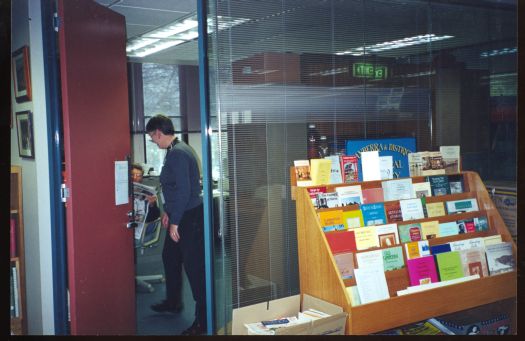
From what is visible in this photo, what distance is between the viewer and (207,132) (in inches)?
114

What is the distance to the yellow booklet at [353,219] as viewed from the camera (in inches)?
113

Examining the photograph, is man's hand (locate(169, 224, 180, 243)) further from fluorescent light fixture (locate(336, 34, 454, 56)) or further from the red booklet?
fluorescent light fixture (locate(336, 34, 454, 56))

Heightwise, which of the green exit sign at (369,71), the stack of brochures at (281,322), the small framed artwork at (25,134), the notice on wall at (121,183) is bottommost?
the stack of brochures at (281,322)

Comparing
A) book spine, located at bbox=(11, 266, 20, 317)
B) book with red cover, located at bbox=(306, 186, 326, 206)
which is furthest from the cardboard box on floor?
book spine, located at bbox=(11, 266, 20, 317)

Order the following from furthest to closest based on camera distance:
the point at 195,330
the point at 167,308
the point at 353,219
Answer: the point at 167,308
the point at 195,330
the point at 353,219

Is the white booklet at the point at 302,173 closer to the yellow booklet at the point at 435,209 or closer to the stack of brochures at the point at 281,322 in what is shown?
the stack of brochures at the point at 281,322

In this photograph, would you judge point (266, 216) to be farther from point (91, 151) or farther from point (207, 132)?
point (91, 151)

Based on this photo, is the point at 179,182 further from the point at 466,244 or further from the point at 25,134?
the point at 466,244

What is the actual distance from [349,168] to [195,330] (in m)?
1.52

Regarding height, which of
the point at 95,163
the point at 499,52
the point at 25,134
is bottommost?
the point at 95,163

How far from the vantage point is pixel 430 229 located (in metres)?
3.06

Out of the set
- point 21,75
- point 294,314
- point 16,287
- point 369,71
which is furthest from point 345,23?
point 16,287

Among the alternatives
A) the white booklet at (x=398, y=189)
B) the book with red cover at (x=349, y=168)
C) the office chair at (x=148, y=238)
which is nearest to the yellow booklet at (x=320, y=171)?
the book with red cover at (x=349, y=168)

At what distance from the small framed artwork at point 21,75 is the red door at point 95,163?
0.46 metres
